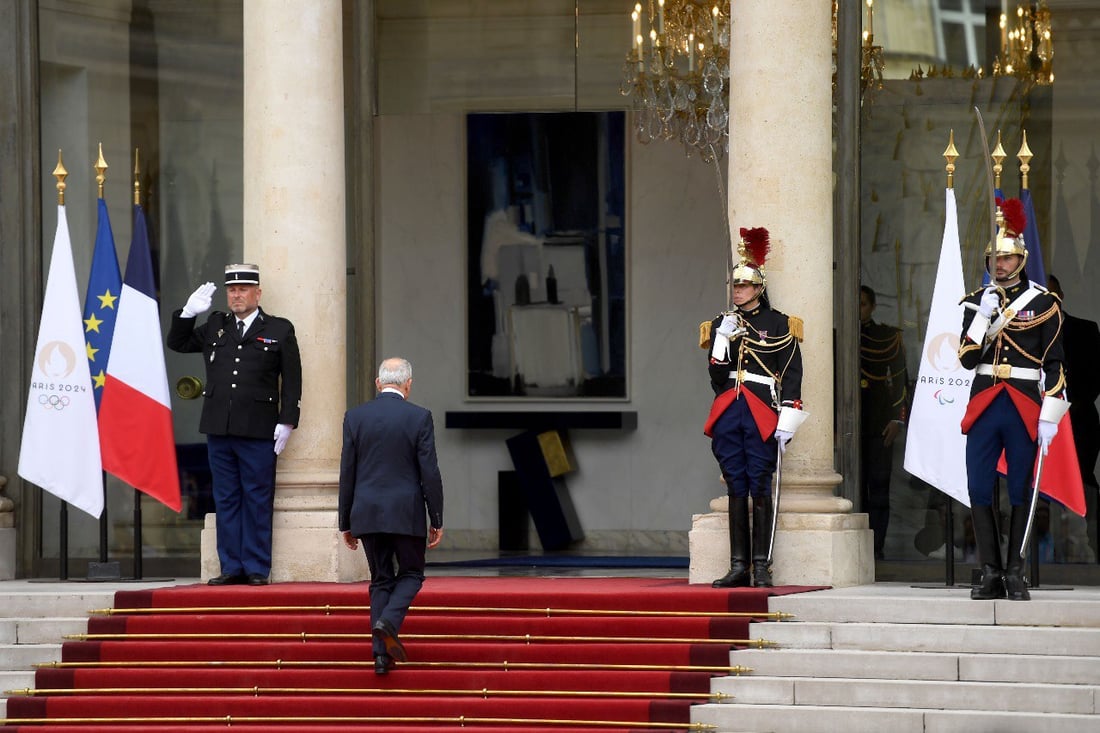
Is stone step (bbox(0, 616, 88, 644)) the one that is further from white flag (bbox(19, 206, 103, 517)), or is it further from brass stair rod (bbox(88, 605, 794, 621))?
white flag (bbox(19, 206, 103, 517))

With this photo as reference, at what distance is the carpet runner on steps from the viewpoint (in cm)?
1124

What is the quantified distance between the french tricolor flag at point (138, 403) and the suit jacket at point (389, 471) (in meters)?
2.99

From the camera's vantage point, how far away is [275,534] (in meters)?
13.7

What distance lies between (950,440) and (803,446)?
89 cm

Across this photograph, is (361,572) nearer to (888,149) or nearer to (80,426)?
(80,426)

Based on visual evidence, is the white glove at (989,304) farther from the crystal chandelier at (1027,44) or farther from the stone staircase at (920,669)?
the crystal chandelier at (1027,44)

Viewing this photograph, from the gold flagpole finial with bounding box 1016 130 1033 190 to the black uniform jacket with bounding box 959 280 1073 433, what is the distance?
1876 millimetres

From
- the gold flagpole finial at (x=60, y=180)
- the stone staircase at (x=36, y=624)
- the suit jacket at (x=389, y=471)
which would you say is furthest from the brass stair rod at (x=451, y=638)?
the gold flagpole finial at (x=60, y=180)

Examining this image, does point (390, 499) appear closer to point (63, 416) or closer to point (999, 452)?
point (999, 452)

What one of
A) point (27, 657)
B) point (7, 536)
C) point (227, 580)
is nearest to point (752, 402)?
point (227, 580)

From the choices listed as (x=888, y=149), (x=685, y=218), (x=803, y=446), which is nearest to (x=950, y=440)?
(x=803, y=446)

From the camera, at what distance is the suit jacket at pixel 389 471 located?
11.4 meters

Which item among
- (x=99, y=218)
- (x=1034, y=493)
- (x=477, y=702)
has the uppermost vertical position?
(x=99, y=218)

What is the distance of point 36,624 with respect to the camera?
1259cm
